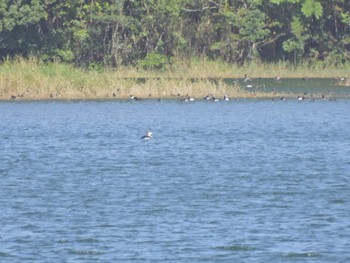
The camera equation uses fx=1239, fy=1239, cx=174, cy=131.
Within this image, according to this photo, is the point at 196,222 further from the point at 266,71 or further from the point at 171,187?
the point at 266,71

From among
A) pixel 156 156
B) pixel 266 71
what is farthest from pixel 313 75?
pixel 156 156

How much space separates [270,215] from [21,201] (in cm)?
442

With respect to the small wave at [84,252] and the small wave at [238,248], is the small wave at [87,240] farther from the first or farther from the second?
the small wave at [238,248]

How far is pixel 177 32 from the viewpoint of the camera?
2176 inches

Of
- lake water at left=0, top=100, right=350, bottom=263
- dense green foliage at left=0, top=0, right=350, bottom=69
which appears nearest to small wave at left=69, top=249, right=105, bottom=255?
lake water at left=0, top=100, right=350, bottom=263

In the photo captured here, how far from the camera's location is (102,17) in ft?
172

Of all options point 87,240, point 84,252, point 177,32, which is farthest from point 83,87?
point 84,252

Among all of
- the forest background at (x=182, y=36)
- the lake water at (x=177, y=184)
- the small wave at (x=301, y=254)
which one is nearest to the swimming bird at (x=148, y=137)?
the lake water at (x=177, y=184)

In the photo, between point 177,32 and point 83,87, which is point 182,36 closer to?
point 177,32

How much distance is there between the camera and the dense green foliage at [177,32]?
2112 inches

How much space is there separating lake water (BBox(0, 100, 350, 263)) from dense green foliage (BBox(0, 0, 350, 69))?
43.6ft

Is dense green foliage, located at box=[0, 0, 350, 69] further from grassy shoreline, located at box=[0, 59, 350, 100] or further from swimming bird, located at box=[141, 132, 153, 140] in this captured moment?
swimming bird, located at box=[141, 132, 153, 140]

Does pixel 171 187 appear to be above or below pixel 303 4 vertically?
below

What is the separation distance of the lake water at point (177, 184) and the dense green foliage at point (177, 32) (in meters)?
13.3
